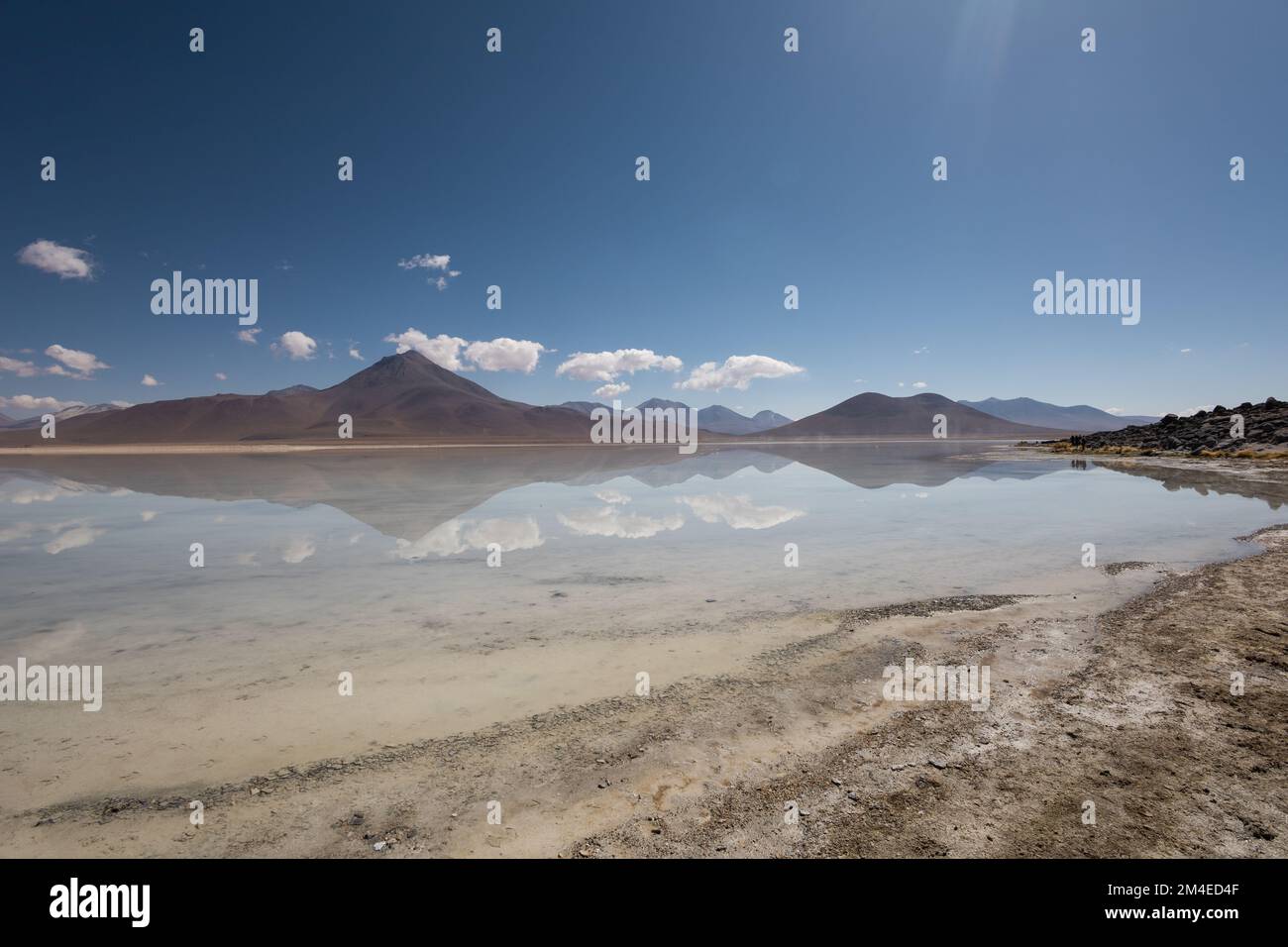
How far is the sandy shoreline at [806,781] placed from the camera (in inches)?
113

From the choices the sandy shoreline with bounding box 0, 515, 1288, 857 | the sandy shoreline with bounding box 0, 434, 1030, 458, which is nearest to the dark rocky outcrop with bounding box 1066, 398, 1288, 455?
the sandy shoreline with bounding box 0, 515, 1288, 857

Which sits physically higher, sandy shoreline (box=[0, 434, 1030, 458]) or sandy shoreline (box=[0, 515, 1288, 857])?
sandy shoreline (box=[0, 434, 1030, 458])

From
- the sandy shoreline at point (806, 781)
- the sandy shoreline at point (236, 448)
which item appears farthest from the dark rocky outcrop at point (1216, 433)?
the sandy shoreline at point (236, 448)

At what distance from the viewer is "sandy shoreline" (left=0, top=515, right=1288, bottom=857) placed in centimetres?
288

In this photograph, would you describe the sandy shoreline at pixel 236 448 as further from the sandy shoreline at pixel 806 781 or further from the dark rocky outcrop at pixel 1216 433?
the sandy shoreline at pixel 806 781

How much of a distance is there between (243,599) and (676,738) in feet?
21.9

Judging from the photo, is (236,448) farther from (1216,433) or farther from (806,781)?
(1216,433)

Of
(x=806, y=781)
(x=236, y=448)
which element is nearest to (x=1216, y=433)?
(x=806, y=781)

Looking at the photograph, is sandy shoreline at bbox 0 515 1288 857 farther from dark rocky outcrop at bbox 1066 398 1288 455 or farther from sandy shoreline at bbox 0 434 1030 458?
sandy shoreline at bbox 0 434 1030 458

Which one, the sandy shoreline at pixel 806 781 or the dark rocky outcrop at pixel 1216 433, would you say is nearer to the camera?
the sandy shoreline at pixel 806 781
